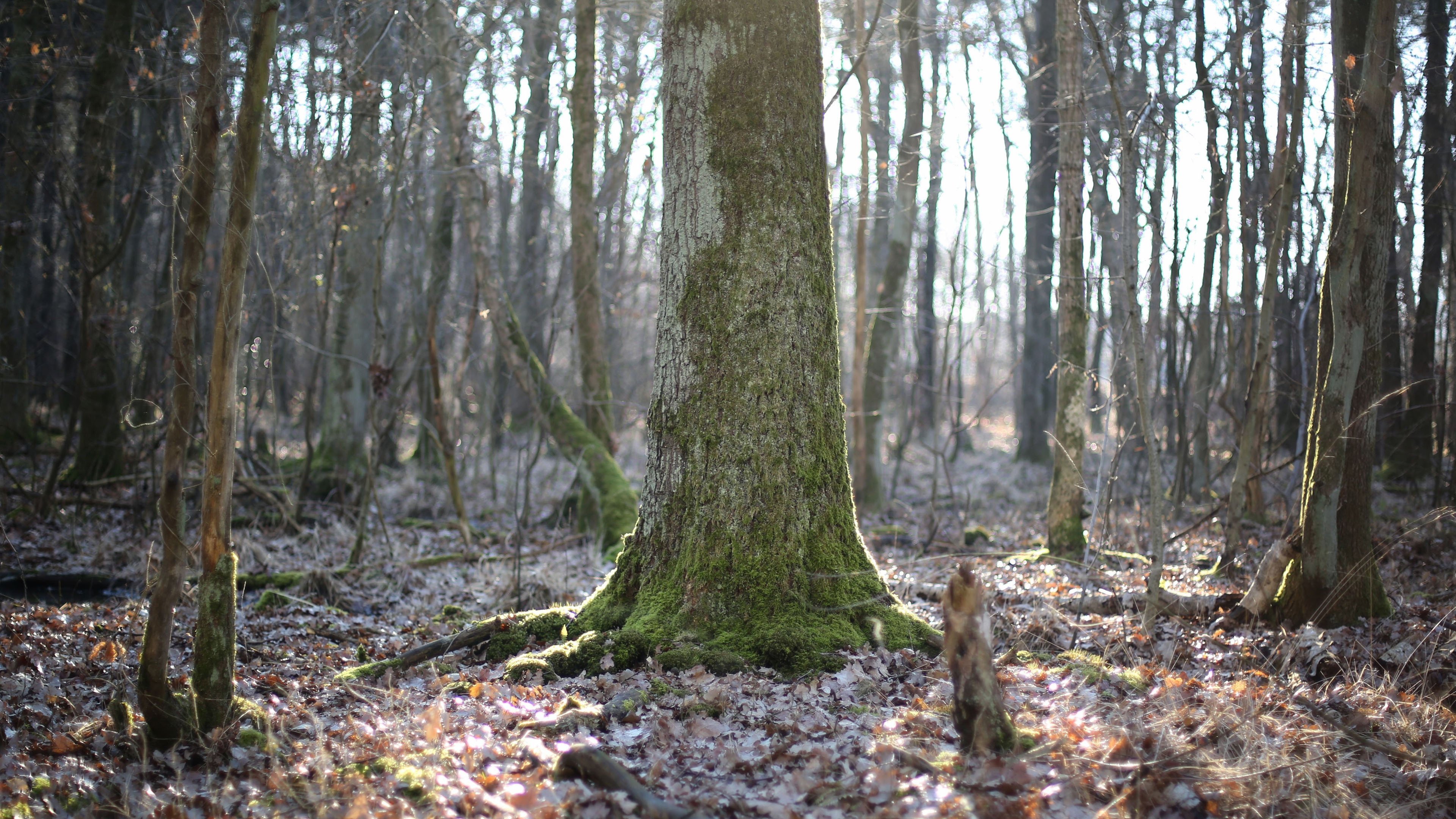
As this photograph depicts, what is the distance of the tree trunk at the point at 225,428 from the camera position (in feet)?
10.6

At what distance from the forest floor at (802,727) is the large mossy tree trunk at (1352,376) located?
9.7 inches

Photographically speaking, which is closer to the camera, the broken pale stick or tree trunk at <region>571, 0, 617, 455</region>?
the broken pale stick

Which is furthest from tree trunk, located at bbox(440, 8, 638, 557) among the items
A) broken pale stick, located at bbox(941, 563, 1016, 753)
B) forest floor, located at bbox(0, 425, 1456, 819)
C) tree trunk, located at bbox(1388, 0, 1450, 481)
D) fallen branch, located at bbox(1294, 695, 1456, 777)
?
tree trunk, located at bbox(1388, 0, 1450, 481)

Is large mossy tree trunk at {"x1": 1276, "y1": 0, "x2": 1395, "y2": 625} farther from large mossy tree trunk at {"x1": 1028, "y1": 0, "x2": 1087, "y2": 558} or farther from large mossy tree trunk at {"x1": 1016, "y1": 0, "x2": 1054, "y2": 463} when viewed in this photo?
large mossy tree trunk at {"x1": 1016, "y1": 0, "x2": 1054, "y2": 463}

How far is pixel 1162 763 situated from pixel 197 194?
4.23 m

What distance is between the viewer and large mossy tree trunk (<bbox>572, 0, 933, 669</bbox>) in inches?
166

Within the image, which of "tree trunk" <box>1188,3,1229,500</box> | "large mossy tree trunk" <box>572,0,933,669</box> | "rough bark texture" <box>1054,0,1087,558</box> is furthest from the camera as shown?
"tree trunk" <box>1188,3,1229,500</box>

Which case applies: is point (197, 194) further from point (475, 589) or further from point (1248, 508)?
point (1248, 508)

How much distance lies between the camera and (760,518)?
13.9 feet

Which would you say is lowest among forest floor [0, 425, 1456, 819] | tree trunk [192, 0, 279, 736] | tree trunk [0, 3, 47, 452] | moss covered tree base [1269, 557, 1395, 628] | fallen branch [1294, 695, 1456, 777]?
fallen branch [1294, 695, 1456, 777]

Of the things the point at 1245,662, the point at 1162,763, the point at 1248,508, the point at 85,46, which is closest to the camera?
the point at 1162,763

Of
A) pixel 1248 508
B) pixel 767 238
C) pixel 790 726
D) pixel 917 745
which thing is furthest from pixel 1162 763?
pixel 1248 508

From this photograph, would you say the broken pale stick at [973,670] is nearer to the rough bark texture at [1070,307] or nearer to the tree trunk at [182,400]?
the tree trunk at [182,400]

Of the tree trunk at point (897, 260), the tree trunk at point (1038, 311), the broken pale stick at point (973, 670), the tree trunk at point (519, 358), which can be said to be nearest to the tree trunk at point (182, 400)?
the broken pale stick at point (973, 670)
